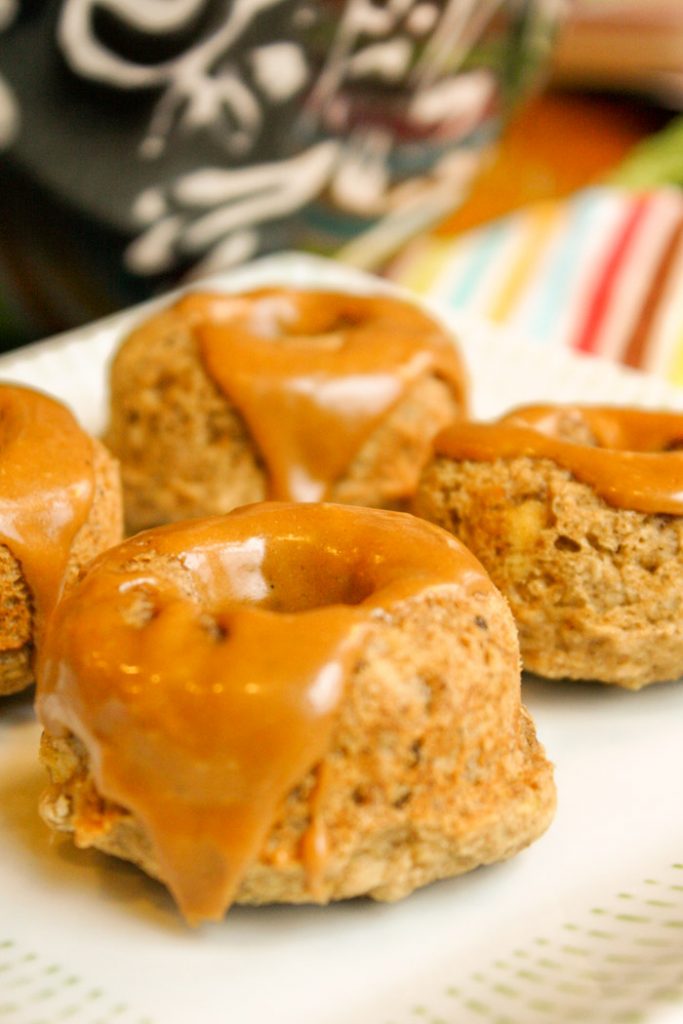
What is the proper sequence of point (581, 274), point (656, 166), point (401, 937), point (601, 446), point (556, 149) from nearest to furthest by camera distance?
point (401, 937)
point (601, 446)
point (581, 274)
point (656, 166)
point (556, 149)

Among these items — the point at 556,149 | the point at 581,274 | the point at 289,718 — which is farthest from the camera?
the point at 556,149

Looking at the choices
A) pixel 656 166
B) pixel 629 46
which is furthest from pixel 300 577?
pixel 629 46

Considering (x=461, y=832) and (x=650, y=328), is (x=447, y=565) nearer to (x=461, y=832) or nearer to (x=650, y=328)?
(x=461, y=832)

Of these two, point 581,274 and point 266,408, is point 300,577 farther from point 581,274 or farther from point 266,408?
point 581,274

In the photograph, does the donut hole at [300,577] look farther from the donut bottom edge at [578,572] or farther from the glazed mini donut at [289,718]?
the donut bottom edge at [578,572]

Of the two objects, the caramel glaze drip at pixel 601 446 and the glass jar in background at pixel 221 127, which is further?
the glass jar in background at pixel 221 127

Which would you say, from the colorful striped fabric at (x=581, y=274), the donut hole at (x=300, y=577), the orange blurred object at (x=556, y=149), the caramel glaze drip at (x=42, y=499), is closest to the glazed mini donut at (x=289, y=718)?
the donut hole at (x=300, y=577)
